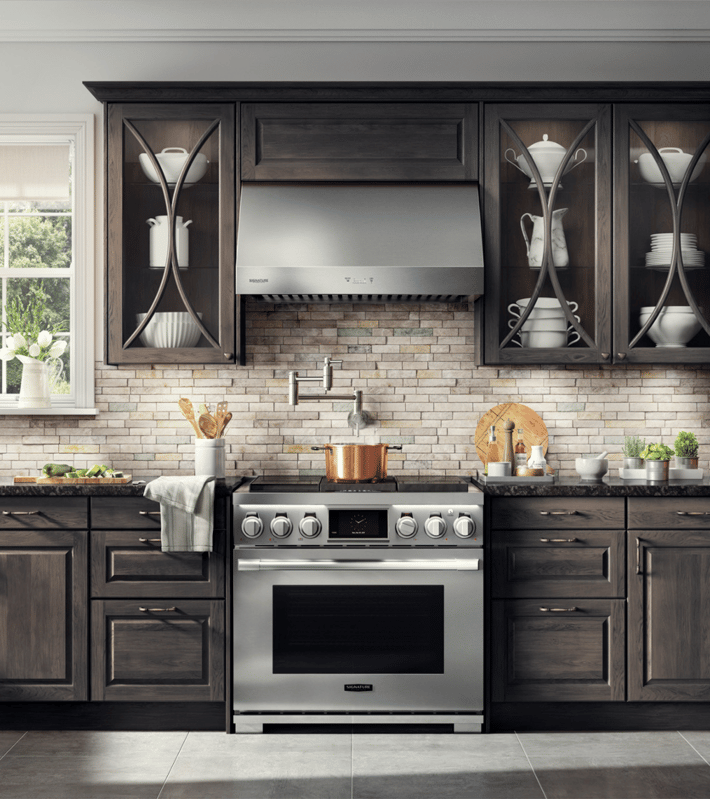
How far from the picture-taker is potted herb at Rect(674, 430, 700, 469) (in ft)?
9.98

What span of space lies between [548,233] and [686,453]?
3.67ft

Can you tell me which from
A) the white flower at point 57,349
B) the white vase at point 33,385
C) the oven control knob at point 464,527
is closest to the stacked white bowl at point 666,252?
the oven control knob at point 464,527

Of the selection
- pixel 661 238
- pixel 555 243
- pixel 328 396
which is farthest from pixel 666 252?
pixel 328 396

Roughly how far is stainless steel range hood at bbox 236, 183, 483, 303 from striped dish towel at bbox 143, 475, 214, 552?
858mm

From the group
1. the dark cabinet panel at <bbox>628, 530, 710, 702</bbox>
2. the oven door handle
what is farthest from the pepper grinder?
the dark cabinet panel at <bbox>628, 530, 710, 702</bbox>

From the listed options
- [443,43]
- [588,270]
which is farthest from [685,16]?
[588,270]

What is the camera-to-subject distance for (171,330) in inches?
120

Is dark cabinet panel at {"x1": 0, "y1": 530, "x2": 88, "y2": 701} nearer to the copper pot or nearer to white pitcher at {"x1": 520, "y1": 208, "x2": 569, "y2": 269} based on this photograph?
the copper pot

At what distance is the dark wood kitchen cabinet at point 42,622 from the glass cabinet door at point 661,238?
243cm

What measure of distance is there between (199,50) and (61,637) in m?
2.71

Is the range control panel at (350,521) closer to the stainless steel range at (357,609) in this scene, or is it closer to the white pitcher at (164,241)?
the stainless steel range at (357,609)

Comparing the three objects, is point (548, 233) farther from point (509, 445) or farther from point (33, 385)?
point (33, 385)

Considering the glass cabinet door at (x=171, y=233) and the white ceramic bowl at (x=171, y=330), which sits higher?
the glass cabinet door at (x=171, y=233)

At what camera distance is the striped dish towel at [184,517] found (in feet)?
8.82
